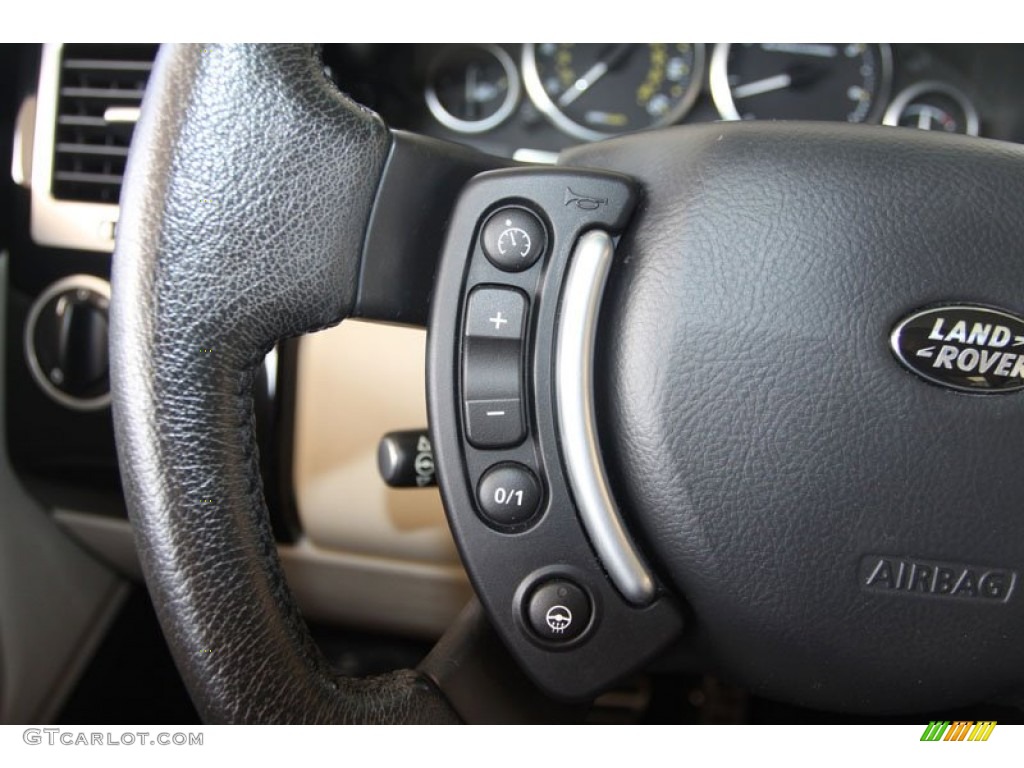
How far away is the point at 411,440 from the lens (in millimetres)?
671

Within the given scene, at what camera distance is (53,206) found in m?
0.94

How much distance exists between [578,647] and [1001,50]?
3.55 ft

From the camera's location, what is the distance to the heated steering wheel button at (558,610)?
573 millimetres

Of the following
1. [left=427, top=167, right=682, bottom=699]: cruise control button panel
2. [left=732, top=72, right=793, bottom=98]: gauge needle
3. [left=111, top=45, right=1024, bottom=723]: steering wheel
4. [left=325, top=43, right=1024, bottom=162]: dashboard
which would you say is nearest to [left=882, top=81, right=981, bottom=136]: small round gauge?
[left=325, top=43, right=1024, bottom=162]: dashboard

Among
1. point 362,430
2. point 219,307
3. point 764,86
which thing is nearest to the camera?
point 219,307

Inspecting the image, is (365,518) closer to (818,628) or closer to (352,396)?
(352,396)

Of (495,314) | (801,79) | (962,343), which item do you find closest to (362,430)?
(495,314)

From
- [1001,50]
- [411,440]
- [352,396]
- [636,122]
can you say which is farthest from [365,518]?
[1001,50]

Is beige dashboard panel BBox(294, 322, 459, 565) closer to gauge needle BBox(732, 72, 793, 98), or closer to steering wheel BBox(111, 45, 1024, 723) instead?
steering wheel BBox(111, 45, 1024, 723)

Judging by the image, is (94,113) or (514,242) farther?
Result: (94,113)

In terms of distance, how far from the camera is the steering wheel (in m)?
0.55

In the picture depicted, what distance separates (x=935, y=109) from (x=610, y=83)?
46cm

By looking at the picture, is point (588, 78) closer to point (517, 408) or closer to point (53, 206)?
point (53, 206)

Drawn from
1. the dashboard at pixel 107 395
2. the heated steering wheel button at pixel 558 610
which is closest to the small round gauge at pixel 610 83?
the dashboard at pixel 107 395
